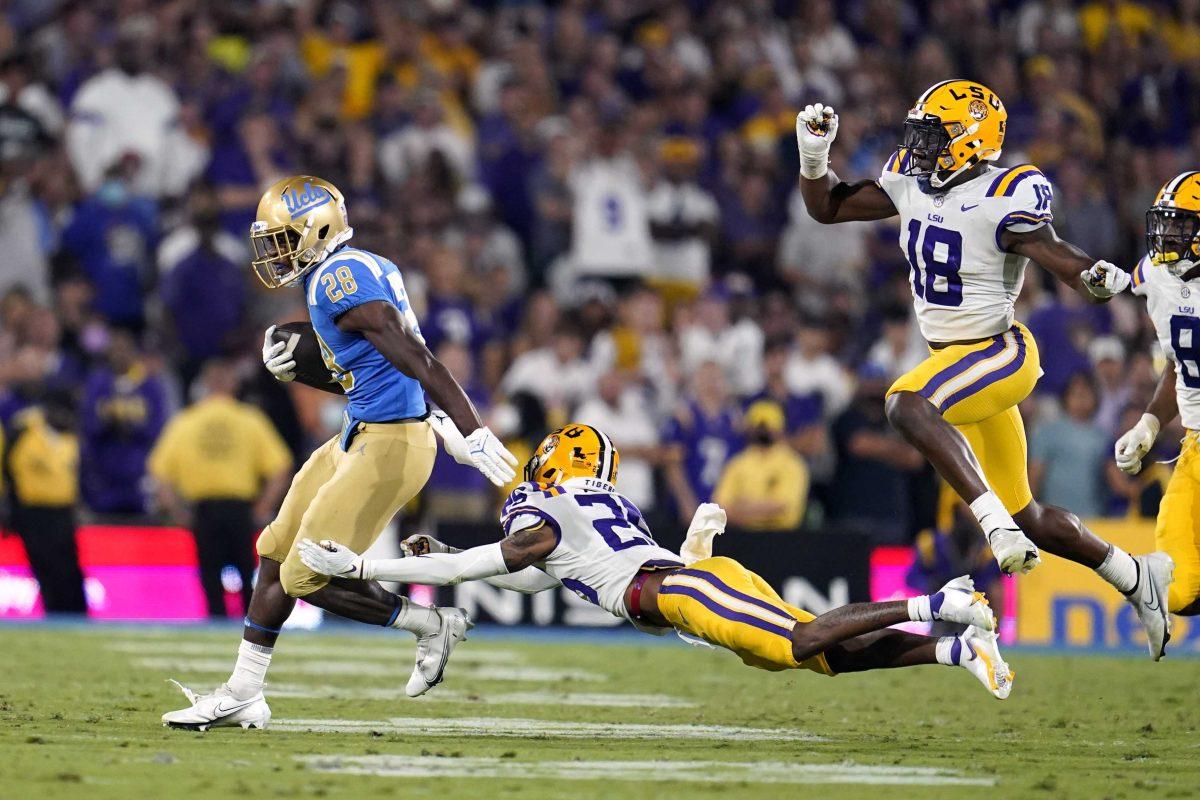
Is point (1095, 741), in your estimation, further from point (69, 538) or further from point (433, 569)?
point (69, 538)

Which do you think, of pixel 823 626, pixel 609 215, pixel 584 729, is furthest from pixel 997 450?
pixel 609 215

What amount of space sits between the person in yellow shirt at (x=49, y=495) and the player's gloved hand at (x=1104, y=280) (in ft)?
25.1

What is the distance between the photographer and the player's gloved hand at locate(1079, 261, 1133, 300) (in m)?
6.56

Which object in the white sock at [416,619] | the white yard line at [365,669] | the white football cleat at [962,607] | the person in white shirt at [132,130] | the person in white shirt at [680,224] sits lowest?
the white yard line at [365,669]

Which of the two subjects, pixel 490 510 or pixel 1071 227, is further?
pixel 1071 227

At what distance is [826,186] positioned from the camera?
25.1 feet

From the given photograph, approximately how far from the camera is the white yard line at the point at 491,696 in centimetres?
808

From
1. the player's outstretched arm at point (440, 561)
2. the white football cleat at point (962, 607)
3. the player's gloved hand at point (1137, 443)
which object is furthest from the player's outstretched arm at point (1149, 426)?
the player's outstretched arm at point (440, 561)

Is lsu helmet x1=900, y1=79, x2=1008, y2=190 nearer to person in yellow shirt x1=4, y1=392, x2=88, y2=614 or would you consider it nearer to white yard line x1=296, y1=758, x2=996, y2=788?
white yard line x1=296, y1=758, x2=996, y2=788

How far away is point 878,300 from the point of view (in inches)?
571

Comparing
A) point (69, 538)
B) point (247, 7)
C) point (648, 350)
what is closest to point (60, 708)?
point (69, 538)

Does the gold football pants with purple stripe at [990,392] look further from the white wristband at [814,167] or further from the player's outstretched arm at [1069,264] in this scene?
the white wristband at [814,167]

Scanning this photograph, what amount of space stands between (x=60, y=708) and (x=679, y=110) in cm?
916

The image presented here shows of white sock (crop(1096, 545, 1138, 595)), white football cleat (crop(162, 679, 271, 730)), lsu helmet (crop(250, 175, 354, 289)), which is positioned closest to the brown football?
lsu helmet (crop(250, 175, 354, 289))
